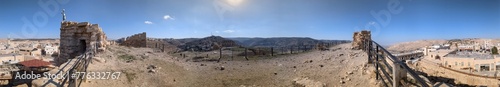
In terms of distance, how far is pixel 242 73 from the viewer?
13.6m

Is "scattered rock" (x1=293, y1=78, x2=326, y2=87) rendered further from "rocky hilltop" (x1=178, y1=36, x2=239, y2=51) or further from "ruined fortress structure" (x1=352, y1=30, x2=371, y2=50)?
"rocky hilltop" (x1=178, y1=36, x2=239, y2=51)

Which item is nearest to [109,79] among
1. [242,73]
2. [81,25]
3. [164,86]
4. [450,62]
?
[164,86]

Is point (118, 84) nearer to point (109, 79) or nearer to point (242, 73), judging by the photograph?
point (109, 79)

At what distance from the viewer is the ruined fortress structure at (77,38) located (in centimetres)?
1595

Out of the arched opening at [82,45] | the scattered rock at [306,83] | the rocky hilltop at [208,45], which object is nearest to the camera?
the scattered rock at [306,83]

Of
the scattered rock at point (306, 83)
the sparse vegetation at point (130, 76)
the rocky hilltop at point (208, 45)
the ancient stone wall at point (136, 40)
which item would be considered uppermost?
the ancient stone wall at point (136, 40)

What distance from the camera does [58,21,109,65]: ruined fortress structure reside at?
15952 millimetres

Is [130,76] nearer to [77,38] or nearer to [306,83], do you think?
[306,83]

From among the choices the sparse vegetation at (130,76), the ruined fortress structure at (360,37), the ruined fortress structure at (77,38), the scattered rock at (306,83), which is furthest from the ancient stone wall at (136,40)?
the scattered rock at (306,83)

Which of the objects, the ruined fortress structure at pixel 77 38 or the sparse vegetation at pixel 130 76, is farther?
the ruined fortress structure at pixel 77 38

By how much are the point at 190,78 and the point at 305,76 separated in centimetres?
459

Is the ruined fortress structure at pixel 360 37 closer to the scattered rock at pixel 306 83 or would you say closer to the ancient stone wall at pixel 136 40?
the scattered rock at pixel 306 83

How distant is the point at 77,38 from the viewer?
16766mm

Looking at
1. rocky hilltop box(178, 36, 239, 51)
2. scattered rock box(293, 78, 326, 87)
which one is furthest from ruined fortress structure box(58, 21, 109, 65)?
rocky hilltop box(178, 36, 239, 51)
